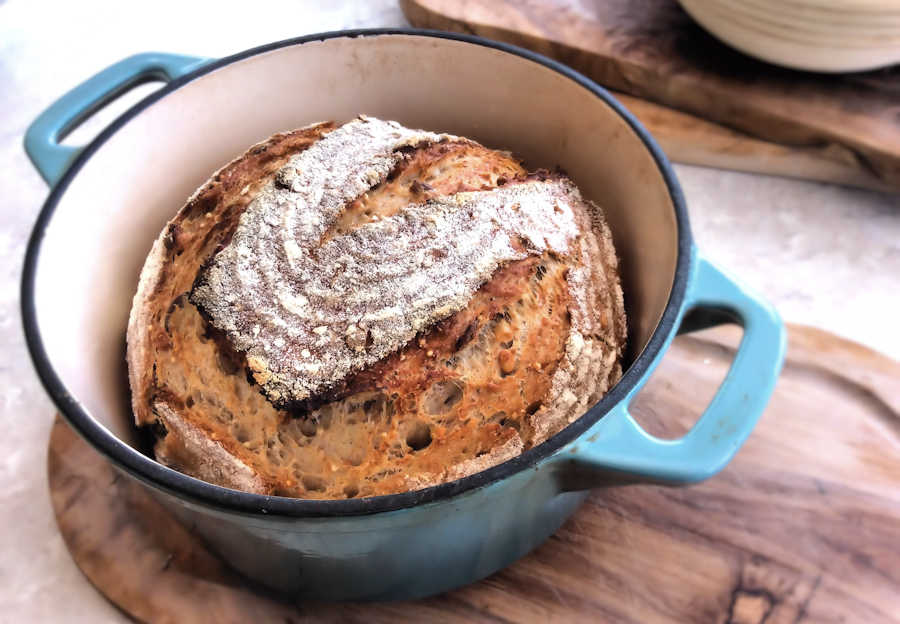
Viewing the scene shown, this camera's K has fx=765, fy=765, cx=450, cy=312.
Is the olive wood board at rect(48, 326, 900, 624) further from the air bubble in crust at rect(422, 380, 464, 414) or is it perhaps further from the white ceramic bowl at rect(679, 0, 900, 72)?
the white ceramic bowl at rect(679, 0, 900, 72)

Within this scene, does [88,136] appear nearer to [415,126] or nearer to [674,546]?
[415,126]

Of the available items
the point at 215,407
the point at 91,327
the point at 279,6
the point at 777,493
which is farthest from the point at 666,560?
the point at 279,6

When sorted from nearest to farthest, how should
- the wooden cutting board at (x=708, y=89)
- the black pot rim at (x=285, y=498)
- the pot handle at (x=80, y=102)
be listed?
the black pot rim at (x=285, y=498) < the pot handle at (x=80, y=102) < the wooden cutting board at (x=708, y=89)

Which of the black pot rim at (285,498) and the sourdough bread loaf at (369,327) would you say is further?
the sourdough bread loaf at (369,327)

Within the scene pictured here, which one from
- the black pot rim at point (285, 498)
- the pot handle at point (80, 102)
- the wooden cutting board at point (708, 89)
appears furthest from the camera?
the wooden cutting board at point (708, 89)

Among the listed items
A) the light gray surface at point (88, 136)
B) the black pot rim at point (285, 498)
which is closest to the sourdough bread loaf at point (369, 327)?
the black pot rim at point (285, 498)

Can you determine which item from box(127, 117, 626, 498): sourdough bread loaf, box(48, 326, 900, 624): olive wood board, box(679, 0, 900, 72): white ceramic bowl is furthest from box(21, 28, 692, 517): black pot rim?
box(679, 0, 900, 72): white ceramic bowl

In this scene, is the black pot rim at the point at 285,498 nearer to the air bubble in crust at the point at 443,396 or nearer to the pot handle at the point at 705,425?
the pot handle at the point at 705,425

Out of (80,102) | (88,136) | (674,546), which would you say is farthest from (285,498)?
(88,136)
